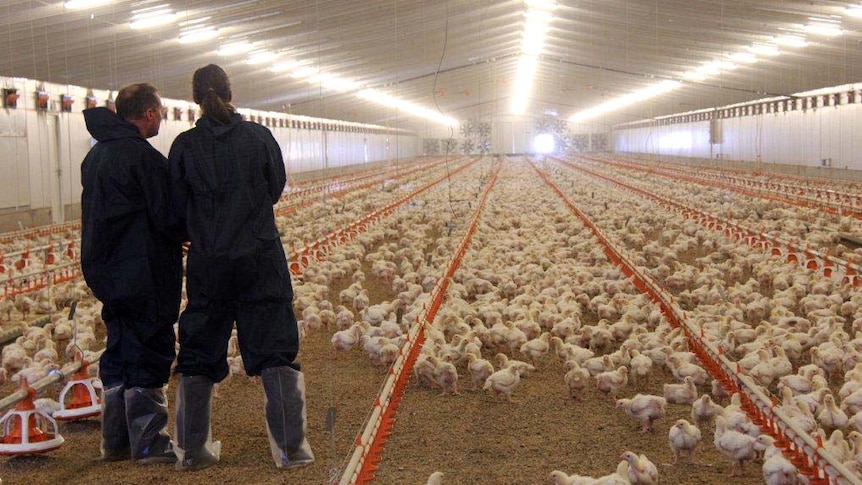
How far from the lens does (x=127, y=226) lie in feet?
14.8

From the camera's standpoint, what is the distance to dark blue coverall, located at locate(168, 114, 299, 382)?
432cm

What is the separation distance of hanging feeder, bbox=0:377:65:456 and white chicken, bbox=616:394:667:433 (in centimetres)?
325

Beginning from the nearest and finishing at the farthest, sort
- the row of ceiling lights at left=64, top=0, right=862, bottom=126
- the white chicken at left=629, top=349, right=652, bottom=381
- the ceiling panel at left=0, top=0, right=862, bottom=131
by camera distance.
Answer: the white chicken at left=629, top=349, right=652, bottom=381, the row of ceiling lights at left=64, top=0, right=862, bottom=126, the ceiling panel at left=0, top=0, right=862, bottom=131

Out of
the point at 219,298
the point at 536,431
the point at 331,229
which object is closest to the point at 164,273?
the point at 219,298

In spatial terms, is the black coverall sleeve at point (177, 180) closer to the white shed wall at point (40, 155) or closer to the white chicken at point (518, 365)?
the white chicken at point (518, 365)

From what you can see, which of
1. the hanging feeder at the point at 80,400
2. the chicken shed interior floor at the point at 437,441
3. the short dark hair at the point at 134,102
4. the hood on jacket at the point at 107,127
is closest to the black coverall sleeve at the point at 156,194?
the hood on jacket at the point at 107,127

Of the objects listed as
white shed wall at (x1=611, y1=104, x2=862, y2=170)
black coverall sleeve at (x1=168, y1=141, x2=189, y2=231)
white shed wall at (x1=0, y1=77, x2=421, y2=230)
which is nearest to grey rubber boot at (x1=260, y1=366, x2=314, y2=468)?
black coverall sleeve at (x1=168, y1=141, x2=189, y2=231)

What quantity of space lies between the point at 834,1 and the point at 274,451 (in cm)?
1589

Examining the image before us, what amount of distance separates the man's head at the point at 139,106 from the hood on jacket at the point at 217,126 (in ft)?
1.29

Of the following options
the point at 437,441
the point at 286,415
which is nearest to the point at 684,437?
the point at 437,441

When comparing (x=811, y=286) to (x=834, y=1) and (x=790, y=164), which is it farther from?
(x=790, y=164)

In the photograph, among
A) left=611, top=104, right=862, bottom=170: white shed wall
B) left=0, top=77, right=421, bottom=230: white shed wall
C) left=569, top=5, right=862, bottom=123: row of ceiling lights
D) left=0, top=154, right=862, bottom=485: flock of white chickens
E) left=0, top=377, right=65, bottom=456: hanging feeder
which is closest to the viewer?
left=0, top=377, right=65, bottom=456: hanging feeder

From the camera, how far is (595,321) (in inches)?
362

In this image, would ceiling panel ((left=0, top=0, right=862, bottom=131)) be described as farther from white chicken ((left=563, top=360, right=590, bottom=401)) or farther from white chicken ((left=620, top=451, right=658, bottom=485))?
white chicken ((left=620, top=451, right=658, bottom=485))
